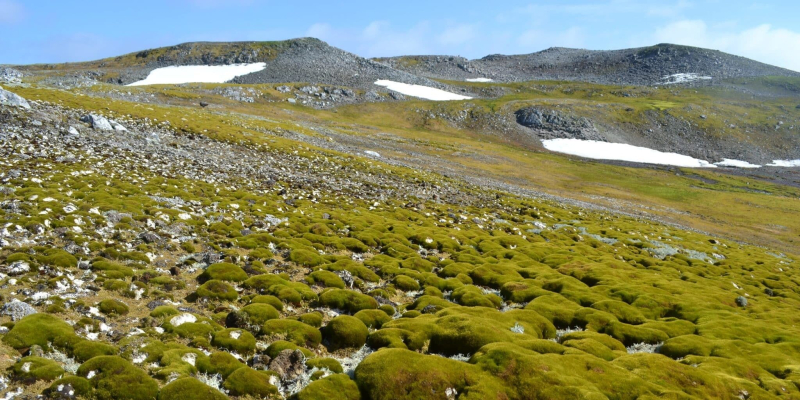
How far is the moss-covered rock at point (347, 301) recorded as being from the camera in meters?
18.8

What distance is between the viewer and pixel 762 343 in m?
19.1

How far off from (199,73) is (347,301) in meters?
192

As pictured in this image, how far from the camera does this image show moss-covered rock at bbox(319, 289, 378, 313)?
18.8m

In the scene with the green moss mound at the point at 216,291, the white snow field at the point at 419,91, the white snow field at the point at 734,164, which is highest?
the white snow field at the point at 419,91

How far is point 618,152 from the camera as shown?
146 m

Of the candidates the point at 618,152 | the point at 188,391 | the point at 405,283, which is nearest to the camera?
the point at 188,391

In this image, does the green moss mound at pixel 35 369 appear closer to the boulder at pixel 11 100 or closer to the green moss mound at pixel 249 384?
the green moss mound at pixel 249 384

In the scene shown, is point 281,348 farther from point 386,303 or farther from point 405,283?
point 405,283

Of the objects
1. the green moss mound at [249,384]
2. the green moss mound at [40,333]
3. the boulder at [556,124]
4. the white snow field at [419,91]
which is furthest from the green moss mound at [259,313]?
the white snow field at [419,91]

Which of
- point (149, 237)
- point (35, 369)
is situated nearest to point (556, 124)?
point (149, 237)

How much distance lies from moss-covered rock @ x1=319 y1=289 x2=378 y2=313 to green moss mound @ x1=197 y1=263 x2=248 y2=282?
3.99 m

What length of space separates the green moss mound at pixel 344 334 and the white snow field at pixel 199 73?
17624cm

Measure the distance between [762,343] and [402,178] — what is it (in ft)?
143

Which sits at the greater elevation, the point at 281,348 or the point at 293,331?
the point at 281,348
